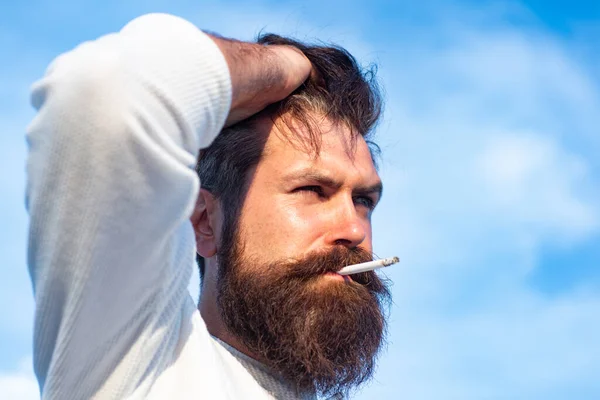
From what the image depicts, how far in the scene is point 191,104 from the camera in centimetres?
176

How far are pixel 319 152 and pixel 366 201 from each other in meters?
0.27

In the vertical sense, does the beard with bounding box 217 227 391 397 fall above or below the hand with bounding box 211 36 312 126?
below

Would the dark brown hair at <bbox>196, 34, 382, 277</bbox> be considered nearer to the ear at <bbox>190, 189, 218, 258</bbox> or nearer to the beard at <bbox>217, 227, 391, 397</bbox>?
the ear at <bbox>190, 189, 218, 258</bbox>

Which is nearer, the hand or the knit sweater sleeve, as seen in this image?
the knit sweater sleeve

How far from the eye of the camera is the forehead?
8.76 ft

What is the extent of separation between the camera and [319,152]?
270 cm

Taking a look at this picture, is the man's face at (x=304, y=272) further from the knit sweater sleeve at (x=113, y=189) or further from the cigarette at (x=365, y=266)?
the knit sweater sleeve at (x=113, y=189)

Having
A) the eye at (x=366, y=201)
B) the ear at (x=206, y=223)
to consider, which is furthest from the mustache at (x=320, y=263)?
the ear at (x=206, y=223)

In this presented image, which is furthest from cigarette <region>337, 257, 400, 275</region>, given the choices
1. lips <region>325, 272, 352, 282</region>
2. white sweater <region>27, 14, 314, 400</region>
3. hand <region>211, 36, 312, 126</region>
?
white sweater <region>27, 14, 314, 400</region>

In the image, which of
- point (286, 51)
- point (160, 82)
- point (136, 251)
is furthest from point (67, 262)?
point (286, 51)

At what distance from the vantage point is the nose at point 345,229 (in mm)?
2568

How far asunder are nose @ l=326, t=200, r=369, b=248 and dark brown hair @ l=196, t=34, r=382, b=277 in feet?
0.77

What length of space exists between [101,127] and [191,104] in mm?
242

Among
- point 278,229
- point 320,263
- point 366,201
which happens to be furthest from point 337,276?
point 366,201
